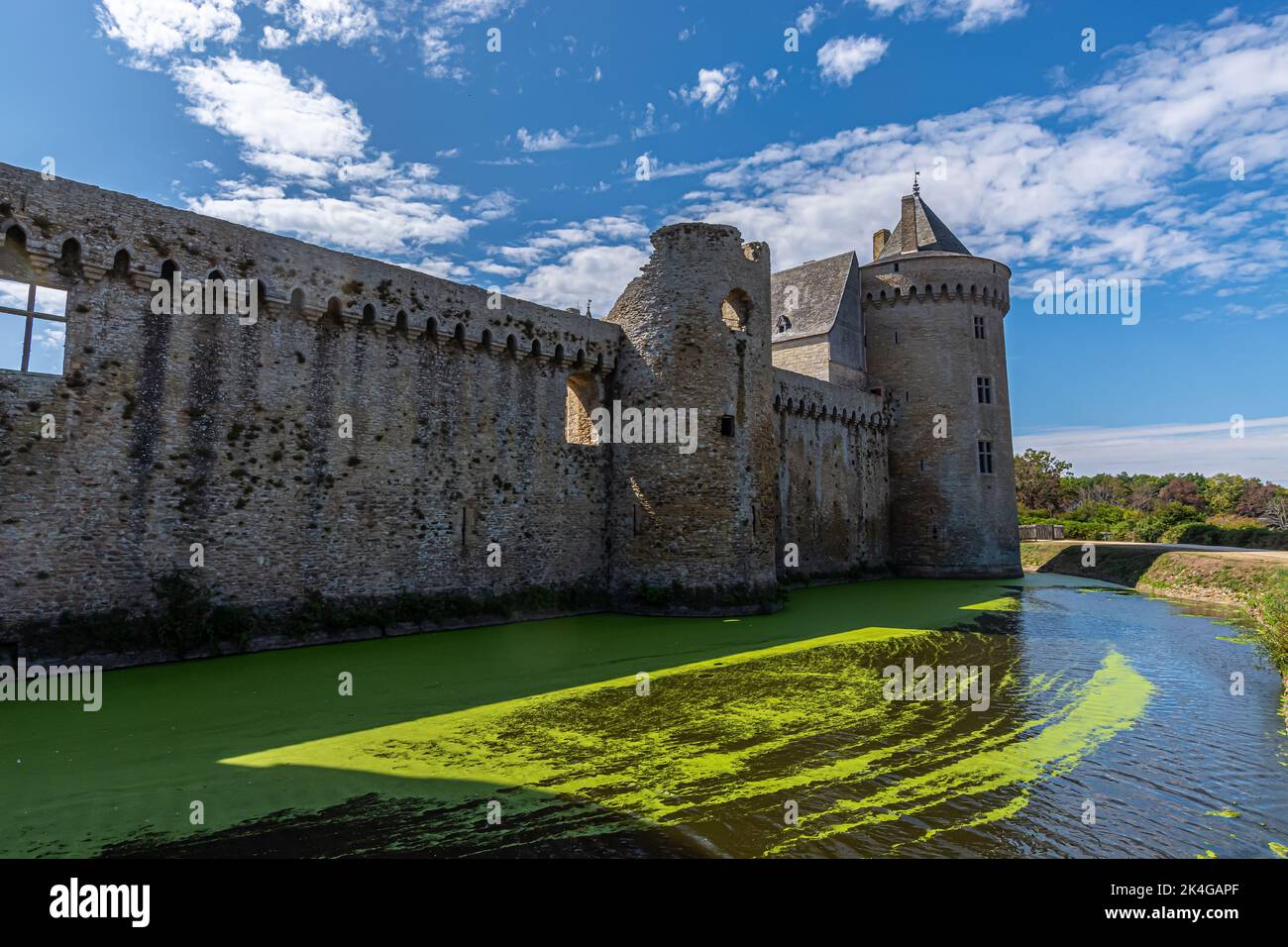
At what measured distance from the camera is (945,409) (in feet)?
96.6

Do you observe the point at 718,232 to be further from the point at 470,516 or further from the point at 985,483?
the point at 985,483

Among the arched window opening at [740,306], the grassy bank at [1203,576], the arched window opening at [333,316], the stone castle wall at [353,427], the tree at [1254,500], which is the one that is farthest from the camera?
the tree at [1254,500]

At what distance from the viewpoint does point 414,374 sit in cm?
1496

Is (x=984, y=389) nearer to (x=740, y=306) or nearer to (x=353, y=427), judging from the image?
(x=740, y=306)

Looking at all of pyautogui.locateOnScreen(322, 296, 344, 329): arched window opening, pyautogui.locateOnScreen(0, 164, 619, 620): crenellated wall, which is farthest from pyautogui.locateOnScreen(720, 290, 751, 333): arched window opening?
pyautogui.locateOnScreen(322, 296, 344, 329): arched window opening

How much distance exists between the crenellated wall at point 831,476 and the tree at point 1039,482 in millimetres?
33250

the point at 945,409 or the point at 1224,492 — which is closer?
the point at 945,409

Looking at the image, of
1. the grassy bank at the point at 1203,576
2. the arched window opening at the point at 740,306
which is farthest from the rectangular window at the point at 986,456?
the arched window opening at the point at 740,306

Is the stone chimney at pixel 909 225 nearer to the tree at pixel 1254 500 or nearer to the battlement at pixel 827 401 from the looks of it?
the battlement at pixel 827 401

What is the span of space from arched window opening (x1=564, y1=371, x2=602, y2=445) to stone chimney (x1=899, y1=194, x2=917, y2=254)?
1908 cm

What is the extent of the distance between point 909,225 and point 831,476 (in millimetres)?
13088

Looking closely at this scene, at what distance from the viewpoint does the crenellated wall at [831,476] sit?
24.4 m

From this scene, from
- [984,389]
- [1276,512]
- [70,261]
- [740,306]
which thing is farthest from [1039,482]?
[70,261]
